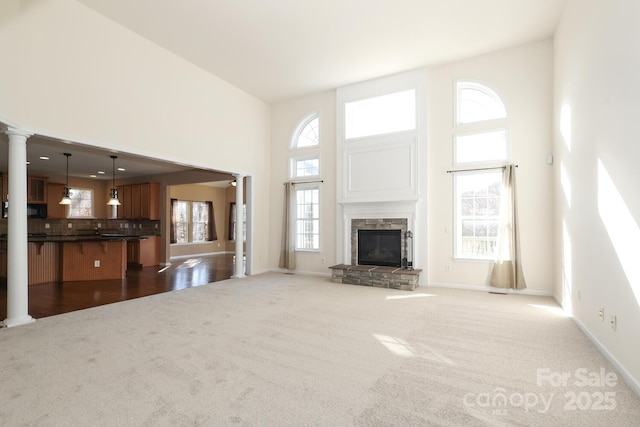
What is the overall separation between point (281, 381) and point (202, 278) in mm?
5168

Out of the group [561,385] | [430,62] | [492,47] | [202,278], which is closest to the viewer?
[561,385]

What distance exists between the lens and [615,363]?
2.64m

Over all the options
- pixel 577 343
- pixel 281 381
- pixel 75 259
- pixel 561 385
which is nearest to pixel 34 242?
pixel 75 259

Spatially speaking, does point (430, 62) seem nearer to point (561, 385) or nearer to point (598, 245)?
point (598, 245)

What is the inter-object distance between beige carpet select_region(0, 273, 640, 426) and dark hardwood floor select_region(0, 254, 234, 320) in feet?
2.29

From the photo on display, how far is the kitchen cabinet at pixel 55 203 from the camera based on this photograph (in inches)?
381

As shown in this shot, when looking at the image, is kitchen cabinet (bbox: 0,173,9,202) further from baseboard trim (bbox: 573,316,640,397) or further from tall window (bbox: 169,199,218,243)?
baseboard trim (bbox: 573,316,640,397)

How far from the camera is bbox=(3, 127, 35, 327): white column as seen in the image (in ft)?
12.3

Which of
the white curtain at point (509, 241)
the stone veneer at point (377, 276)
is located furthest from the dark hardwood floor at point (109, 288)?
the white curtain at point (509, 241)

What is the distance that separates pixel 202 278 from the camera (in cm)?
704

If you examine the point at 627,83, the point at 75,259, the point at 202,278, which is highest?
the point at 627,83

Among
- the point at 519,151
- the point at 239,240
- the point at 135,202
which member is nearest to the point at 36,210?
the point at 135,202

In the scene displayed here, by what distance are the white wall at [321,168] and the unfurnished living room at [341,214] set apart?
0.05 m

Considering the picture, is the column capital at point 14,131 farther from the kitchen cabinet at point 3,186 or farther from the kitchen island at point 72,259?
the kitchen cabinet at point 3,186
